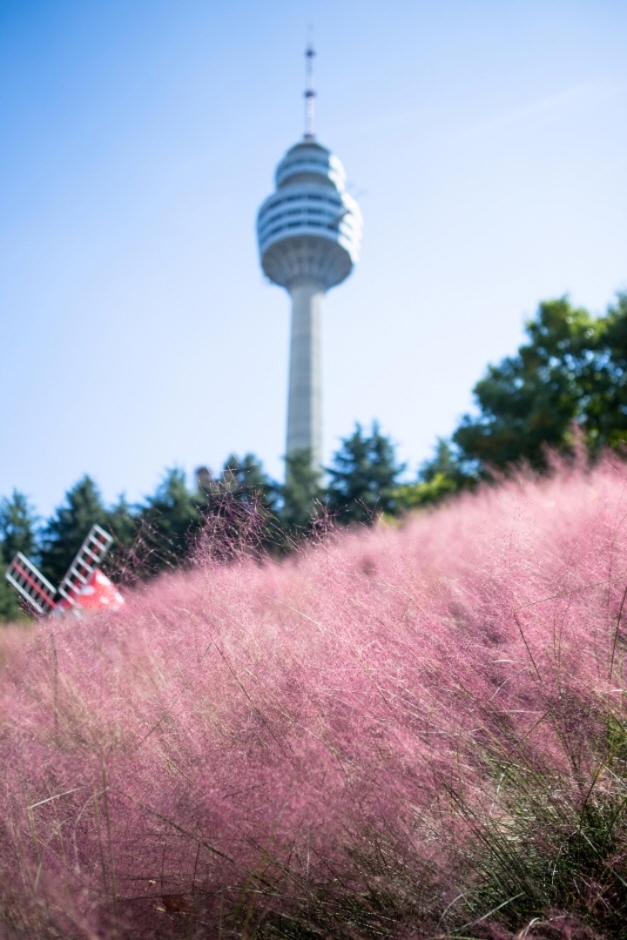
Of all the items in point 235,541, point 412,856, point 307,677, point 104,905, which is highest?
point 235,541

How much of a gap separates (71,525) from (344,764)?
20319mm

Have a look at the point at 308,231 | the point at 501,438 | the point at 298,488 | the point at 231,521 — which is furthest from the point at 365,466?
the point at 308,231

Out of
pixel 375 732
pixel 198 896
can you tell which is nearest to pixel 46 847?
pixel 198 896

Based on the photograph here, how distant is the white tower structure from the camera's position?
42.2 m

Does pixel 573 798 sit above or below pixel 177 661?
below

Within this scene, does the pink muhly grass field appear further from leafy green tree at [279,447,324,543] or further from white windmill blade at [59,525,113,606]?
leafy green tree at [279,447,324,543]

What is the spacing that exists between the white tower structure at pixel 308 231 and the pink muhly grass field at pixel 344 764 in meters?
37.3

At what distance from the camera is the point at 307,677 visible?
5.94 feet

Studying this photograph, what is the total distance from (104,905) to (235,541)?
131 centimetres

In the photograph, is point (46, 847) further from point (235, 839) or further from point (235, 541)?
point (235, 541)

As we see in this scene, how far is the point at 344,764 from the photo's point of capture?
1.58 metres

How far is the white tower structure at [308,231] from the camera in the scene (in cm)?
4219

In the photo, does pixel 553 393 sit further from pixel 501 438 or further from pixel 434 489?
pixel 434 489

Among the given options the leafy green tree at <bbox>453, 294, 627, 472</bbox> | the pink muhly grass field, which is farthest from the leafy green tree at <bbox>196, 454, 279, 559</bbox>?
the leafy green tree at <bbox>453, 294, 627, 472</bbox>
